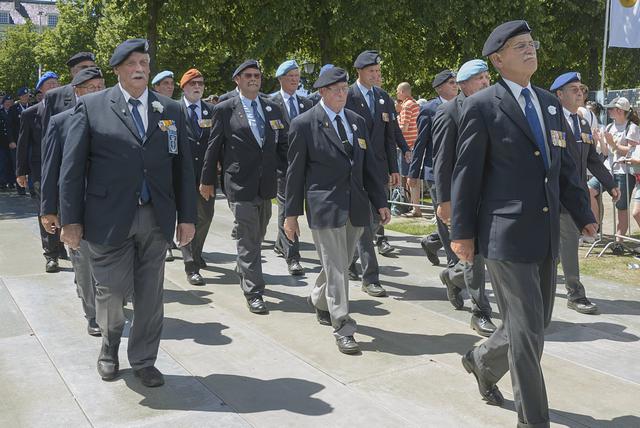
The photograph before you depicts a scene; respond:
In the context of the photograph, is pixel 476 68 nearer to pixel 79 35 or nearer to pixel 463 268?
pixel 463 268

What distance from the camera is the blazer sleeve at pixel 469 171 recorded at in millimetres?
3678

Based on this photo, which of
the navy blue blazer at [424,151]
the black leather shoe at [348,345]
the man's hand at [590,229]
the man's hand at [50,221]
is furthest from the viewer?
the navy blue blazer at [424,151]

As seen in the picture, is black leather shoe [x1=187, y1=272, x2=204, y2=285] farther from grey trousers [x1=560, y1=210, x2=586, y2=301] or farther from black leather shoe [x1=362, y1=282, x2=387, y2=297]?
grey trousers [x1=560, y1=210, x2=586, y2=301]

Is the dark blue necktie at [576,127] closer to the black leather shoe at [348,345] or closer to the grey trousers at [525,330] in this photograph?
the black leather shoe at [348,345]

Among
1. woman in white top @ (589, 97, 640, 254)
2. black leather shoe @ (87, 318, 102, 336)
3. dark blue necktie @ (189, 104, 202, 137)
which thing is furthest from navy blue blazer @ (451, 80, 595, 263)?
woman in white top @ (589, 97, 640, 254)

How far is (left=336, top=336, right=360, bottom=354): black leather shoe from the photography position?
16.9 ft

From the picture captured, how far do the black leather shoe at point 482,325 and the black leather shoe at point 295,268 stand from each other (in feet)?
8.67

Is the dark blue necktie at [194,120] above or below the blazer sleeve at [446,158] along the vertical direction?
above

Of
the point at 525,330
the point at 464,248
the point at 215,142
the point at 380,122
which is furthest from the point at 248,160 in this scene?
the point at 525,330

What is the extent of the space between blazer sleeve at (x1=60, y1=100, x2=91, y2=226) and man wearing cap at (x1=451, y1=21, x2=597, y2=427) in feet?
7.48

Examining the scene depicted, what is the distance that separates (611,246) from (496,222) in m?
6.10

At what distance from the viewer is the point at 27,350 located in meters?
5.29

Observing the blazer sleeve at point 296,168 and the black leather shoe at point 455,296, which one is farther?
the black leather shoe at point 455,296

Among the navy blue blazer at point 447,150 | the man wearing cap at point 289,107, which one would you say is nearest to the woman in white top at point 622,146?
the man wearing cap at point 289,107
